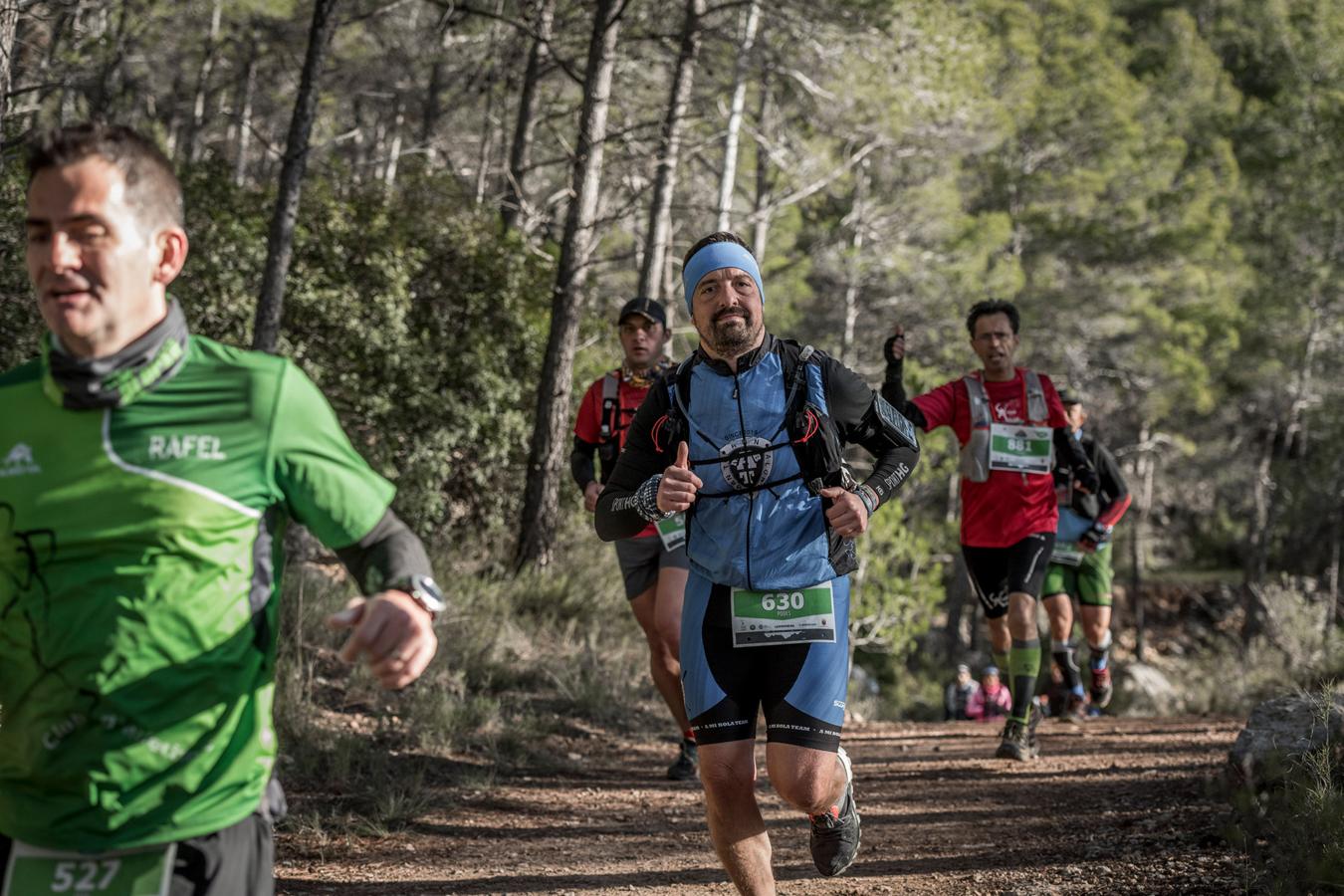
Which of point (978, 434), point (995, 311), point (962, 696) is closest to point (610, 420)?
point (978, 434)

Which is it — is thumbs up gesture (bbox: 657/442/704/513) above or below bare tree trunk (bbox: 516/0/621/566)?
below

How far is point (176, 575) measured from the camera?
7.43 ft

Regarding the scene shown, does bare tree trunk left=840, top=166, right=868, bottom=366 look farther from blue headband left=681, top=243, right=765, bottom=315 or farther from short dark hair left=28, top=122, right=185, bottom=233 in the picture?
short dark hair left=28, top=122, right=185, bottom=233

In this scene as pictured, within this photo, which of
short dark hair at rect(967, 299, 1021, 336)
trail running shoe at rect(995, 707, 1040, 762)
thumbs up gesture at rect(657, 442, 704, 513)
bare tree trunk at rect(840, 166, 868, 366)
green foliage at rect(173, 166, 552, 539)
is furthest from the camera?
bare tree trunk at rect(840, 166, 868, 366)

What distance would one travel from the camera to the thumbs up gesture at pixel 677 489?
3932 millimetres

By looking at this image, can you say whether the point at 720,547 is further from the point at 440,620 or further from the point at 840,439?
the point at 440,620

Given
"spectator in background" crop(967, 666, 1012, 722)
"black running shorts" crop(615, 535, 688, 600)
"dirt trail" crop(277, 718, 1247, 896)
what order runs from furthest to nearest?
"spectator in background" crop(967, 666, 1012, 722)
"black running shorts" crop(615, 535, 688, 600)
"dirt trail" crop(277, 718, 1247, 896)

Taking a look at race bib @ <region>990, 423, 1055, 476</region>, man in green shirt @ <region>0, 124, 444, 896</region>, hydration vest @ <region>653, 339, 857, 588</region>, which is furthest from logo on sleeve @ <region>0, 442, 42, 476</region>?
race bib @ <region>990, 423, 1055, 476</region>

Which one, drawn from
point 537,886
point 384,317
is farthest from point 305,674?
point 384,317

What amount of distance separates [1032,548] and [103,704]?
6.21 meters

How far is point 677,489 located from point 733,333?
65 centimetres

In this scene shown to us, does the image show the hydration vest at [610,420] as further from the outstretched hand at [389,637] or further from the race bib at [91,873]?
the race bib at [91,873]

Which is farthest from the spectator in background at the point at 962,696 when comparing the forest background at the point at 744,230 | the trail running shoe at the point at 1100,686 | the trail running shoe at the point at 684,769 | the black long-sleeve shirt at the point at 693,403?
the black long-sleeve shirt at the point at 693,403

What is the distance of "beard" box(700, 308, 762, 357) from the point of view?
4.26 meters
